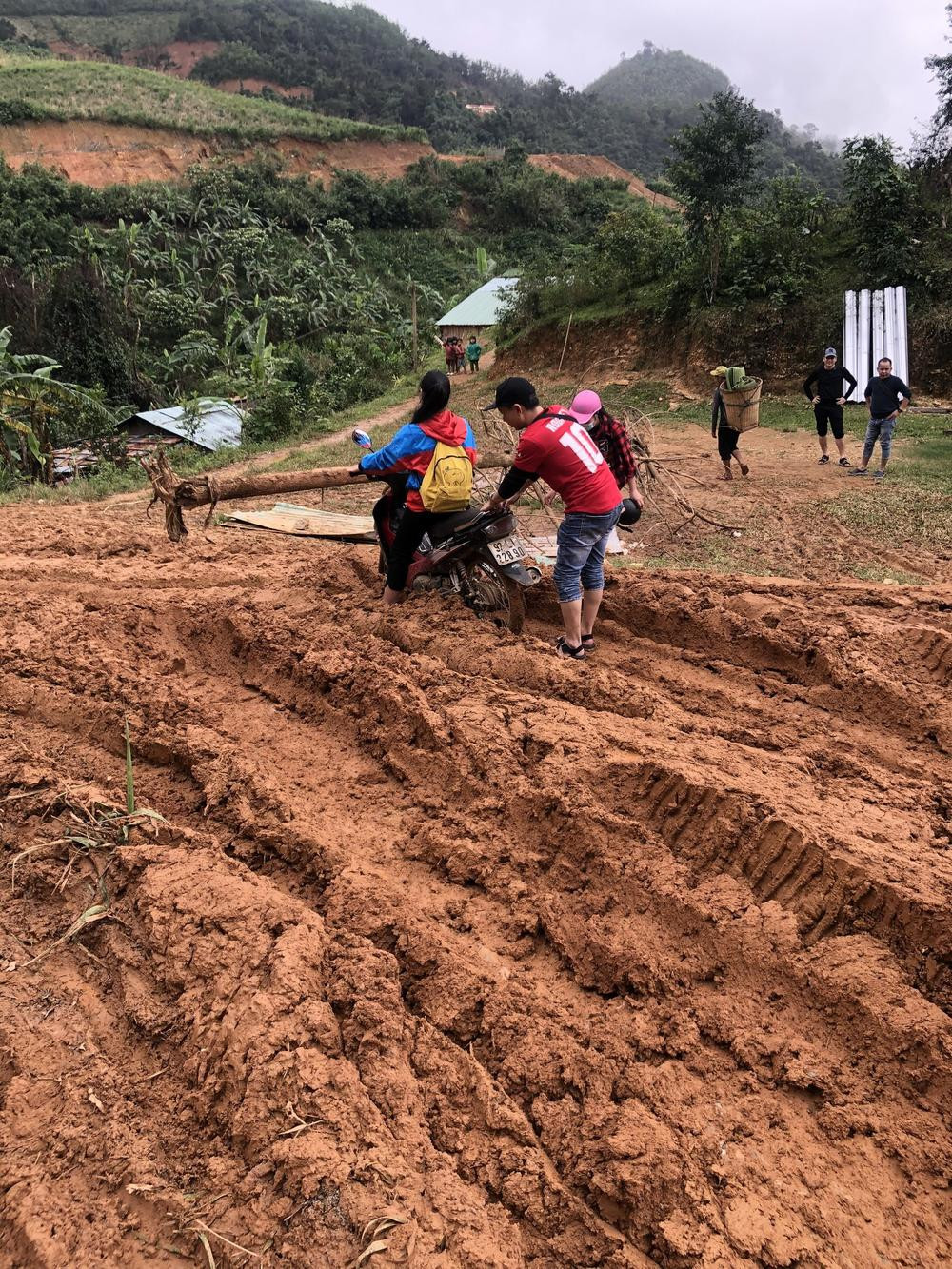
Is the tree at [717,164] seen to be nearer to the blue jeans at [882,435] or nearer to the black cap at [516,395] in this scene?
the blue jeans at [882,435]

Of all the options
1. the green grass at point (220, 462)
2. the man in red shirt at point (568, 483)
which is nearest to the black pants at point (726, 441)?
the green grass at point (220, 462)

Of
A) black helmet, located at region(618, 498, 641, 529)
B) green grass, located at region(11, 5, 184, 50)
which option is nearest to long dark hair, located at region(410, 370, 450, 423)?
black helmet, located at region(618, 498, 641, 529)

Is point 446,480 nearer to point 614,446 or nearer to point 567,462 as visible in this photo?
point 567,462

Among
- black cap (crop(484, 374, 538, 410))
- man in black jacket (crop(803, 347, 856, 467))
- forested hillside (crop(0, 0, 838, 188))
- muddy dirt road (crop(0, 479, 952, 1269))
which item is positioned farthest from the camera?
forested hillside (crop(0, 0, 838, 188))

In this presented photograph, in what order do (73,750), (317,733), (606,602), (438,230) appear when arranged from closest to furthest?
(73,750) < (317,733) < (606,602) < (438,230)

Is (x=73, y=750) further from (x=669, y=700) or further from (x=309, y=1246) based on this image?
(x=669, y=700)

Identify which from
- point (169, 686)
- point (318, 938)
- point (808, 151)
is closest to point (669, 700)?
point (318, 938)

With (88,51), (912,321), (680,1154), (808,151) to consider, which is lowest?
(680,1154)

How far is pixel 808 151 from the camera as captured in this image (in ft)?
212

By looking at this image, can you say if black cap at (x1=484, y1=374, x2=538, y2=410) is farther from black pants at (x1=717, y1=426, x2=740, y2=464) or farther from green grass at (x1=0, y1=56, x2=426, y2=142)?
green grass at (x1=0, y1=56, x2=426, y2=142)

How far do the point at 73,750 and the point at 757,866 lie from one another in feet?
10.4

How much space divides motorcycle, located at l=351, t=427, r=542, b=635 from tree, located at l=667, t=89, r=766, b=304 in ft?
46.2

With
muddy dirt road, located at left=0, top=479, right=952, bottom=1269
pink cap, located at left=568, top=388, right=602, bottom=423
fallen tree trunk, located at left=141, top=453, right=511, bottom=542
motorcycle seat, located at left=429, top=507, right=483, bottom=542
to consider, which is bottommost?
Answer: muddy dirt road, located at left=0, top=479, right=952, bottom=1269

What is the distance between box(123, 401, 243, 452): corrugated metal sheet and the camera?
15719 mm
